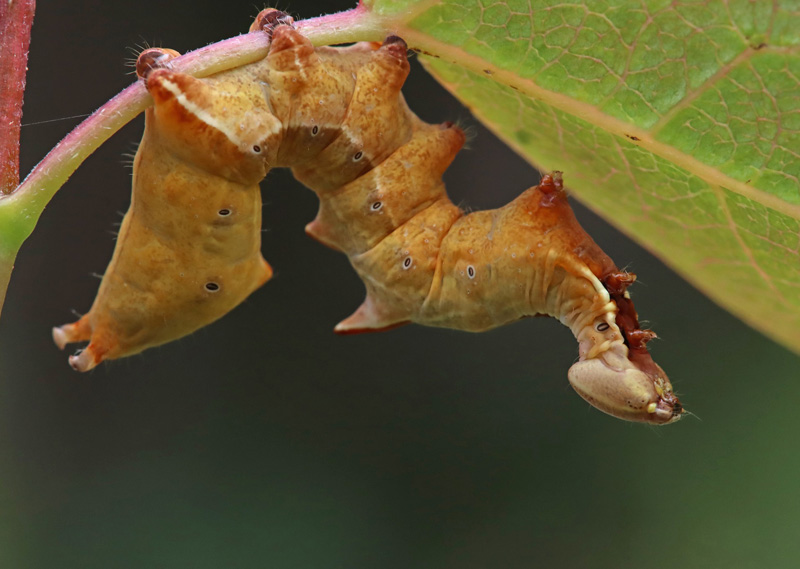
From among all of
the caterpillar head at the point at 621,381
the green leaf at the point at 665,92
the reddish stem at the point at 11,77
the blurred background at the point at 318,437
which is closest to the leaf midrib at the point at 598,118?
the green leaf at the point at 665,92

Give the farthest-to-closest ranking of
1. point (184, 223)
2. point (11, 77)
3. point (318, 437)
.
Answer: point (318, 437), point (184, 223), point (11, 77)

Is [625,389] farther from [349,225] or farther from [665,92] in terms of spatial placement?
[349,225]

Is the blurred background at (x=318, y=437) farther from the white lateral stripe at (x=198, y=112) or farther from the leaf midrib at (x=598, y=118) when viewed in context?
the white lateral stripe at (x=198, y=112)

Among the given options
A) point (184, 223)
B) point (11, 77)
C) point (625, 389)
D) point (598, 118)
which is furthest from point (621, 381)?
point (11, 77)

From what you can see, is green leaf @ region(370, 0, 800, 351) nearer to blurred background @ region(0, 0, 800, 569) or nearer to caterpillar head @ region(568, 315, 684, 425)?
caterpillar head @ region(568, 315, 684, 425)

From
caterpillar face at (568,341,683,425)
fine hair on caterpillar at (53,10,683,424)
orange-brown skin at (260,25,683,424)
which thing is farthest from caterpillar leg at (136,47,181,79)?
caterpillar face at (568,341,683,425)

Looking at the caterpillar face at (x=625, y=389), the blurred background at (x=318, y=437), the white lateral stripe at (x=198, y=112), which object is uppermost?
the white lateral stripe at (x=198, y=112)

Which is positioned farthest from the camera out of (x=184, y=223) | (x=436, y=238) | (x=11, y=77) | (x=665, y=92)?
(x=436, y=238)
